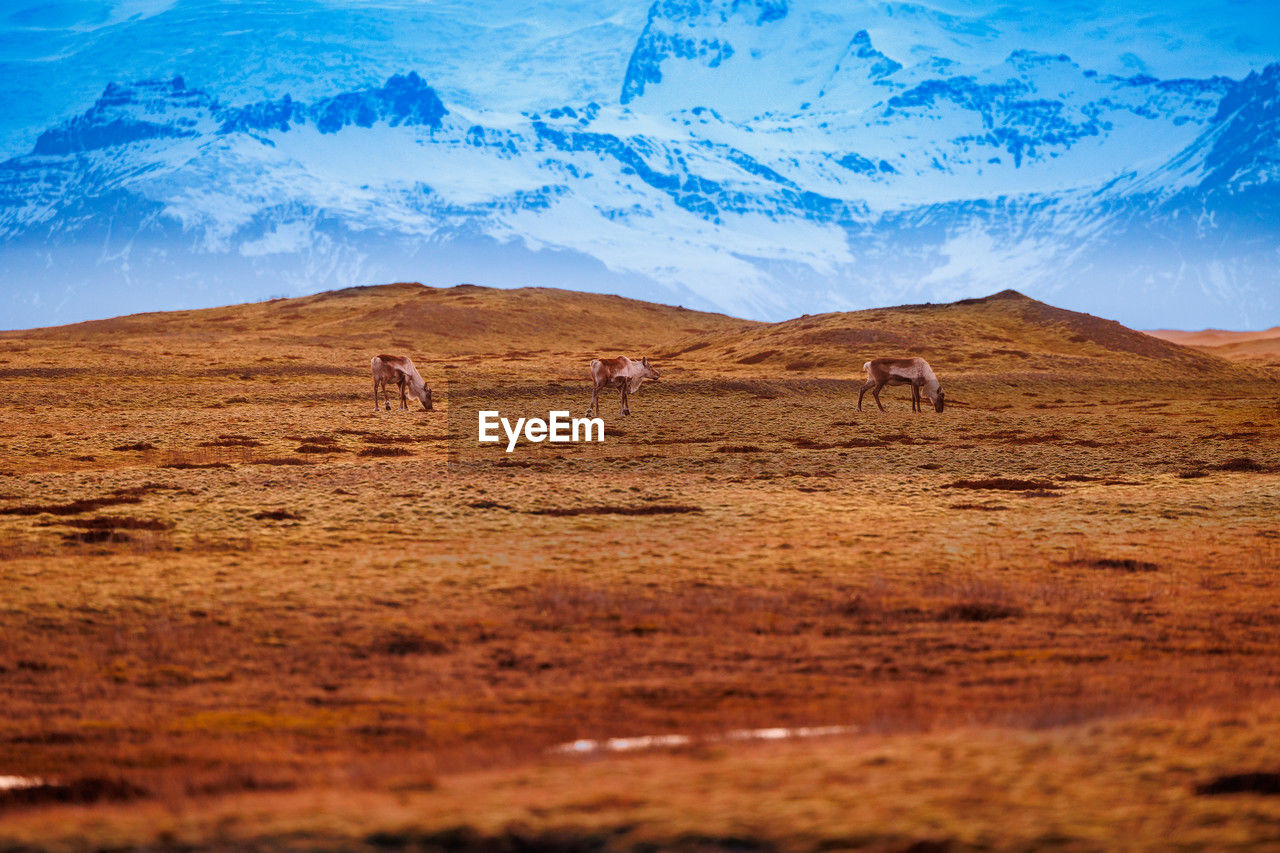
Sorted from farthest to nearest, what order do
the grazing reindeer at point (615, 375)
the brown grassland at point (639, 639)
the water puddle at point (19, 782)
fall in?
1. the grazing reindeer at point (615, 375)
2. the water puddle at point (19, 782)
3. the brown grassland at point (639, 639)

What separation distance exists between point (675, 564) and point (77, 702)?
9.01 meters

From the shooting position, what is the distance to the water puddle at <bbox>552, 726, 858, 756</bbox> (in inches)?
368

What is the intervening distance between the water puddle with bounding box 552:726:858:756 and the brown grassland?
13 centimetres

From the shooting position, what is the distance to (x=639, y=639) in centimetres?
1370

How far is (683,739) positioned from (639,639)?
13.6 ft

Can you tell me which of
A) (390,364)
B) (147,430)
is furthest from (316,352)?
(147,430)

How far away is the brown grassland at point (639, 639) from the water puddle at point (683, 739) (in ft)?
0.43

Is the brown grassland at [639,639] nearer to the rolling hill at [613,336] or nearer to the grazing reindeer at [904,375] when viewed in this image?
the grazing reindeer at [904,375]

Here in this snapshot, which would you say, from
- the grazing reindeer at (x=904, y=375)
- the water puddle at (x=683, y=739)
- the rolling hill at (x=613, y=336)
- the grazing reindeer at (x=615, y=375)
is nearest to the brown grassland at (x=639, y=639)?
the water puddle at (x=683, y=739)

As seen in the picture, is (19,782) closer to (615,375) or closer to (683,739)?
(683,739)

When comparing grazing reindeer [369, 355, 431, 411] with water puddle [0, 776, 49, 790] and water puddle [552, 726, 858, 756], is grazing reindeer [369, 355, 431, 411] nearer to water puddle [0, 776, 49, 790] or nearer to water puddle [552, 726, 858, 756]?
water puddle [0, 776, 49, 790]

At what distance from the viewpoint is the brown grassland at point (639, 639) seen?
7.75m

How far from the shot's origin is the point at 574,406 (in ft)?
167

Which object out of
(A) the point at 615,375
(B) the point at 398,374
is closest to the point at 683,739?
(A) the point at 615,375
